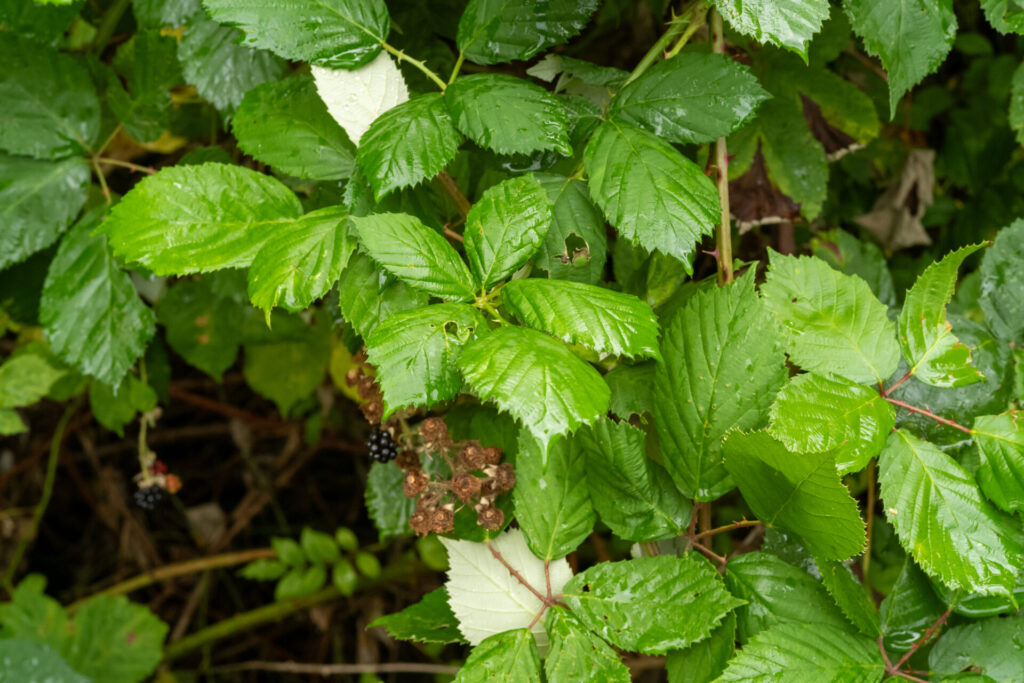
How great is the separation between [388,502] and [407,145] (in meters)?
0.65

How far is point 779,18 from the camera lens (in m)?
0.78

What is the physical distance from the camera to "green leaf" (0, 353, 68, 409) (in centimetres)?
165

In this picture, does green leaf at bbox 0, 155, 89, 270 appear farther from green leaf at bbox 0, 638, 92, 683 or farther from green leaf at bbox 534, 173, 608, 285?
green leaf at bbox 534, 173, 608, 285

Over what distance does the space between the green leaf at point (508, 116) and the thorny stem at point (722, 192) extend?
0.28 meters

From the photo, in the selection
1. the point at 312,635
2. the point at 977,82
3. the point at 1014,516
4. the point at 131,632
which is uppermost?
the point at 977,82

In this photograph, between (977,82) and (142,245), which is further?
(977,82)

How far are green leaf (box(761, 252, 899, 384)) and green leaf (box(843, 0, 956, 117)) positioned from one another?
10.6 inches

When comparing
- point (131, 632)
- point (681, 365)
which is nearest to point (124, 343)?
point (681, 365)

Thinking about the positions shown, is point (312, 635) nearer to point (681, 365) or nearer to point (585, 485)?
point (585, 485)

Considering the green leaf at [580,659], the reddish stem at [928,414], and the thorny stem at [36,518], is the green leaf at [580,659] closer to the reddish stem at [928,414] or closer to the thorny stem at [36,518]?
the reddish stem at [928,414]

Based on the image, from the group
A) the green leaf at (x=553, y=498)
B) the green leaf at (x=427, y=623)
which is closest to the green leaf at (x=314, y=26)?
the green leaf at (x=553, y=498)

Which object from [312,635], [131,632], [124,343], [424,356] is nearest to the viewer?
[424,356]

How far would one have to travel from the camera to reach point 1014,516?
0.83 metres

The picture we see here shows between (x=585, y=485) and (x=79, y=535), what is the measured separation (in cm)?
247
